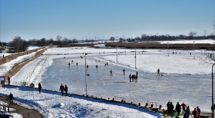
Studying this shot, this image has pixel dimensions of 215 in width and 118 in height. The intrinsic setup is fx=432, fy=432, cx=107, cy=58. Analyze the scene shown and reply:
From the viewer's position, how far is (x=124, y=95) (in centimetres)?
4028

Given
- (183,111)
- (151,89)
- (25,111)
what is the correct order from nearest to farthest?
1. (183,111)
2. (25,111)
3. (151,89)

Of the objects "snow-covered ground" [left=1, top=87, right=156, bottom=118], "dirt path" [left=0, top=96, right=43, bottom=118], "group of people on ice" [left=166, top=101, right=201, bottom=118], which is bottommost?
"dirt path" [left=0, top=96, right=43, bottom=118]

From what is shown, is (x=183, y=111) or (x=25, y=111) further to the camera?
(x=25, y=111)

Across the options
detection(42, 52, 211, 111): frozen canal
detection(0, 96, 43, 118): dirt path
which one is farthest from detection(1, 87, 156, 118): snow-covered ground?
detection(42, 52, 211, 111): frozen canal

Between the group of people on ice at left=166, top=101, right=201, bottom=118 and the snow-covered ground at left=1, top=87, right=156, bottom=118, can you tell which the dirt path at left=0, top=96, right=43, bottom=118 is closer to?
the snow-covered ground at left=1, top=87, right=156, bottom=118

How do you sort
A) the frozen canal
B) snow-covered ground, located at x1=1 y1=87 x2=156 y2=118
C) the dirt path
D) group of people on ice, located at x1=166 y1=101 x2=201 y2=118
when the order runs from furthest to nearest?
1. the frozen canal
2. the dirt path
3. snow-covered ground, located at x1=1 y1=87 x2=156 y2=118
4. group of people on ice, located at x1=166 y1=101 x2=201 y2=118

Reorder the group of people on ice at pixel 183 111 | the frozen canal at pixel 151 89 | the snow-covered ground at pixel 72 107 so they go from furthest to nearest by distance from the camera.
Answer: the frozen canal at pixel 151 89 → the snow-covered ground at pixel 72 107 → the group of people on ice at pixel 183 111

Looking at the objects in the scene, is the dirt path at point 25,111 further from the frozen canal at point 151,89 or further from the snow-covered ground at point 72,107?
the frozen canal at point 151,89

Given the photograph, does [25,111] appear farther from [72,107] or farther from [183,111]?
[183,111]

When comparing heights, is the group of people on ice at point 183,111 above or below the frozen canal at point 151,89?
above

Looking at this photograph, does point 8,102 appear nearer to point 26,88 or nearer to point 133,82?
point 26,88

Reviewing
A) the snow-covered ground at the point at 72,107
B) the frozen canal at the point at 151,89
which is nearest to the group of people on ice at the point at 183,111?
the snow-covered ground at the point at 72,107

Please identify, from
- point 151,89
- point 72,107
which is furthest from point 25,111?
point 151,89

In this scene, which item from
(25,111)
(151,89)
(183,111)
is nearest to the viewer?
(183,111)
